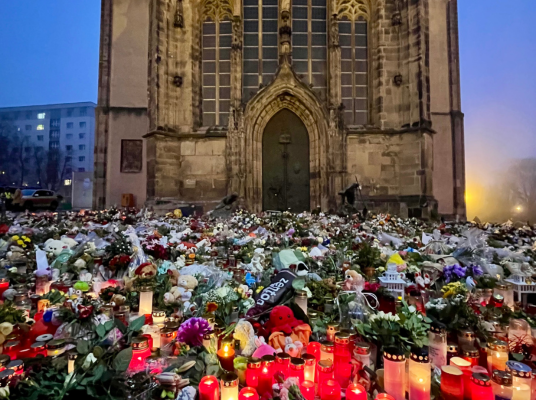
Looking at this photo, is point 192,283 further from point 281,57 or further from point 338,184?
point 281,57

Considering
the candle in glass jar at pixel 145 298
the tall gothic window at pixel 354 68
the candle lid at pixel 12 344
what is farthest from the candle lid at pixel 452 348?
the tall gothic window at pixel 354 68

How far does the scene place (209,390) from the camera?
125 centimetres

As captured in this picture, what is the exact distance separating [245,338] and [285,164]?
1006 centimetres

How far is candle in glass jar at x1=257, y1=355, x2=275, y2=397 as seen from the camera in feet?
4.50

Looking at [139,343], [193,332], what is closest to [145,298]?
[193,332]

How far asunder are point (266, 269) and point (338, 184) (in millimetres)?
7870

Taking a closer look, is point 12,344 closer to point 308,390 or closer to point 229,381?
point 229,381

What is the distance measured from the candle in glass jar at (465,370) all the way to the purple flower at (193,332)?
3.93ft

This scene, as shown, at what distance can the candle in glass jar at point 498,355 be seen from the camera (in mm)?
1485

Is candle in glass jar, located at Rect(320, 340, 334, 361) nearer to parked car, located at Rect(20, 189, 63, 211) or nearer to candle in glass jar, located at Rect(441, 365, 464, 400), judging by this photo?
candle in glass jar, located at Rect(441, 365, 464, 400)

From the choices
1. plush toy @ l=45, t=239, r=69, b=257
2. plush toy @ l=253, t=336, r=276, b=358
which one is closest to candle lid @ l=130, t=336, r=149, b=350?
plush toy @ l=253, t=336, r=276, b=358

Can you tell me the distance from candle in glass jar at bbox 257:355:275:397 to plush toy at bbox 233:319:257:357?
208 mm

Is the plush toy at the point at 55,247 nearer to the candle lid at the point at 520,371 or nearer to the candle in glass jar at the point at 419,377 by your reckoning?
the candle in glass jar at the point at 419,377

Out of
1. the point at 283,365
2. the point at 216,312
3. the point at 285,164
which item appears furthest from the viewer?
the point at 285,164
